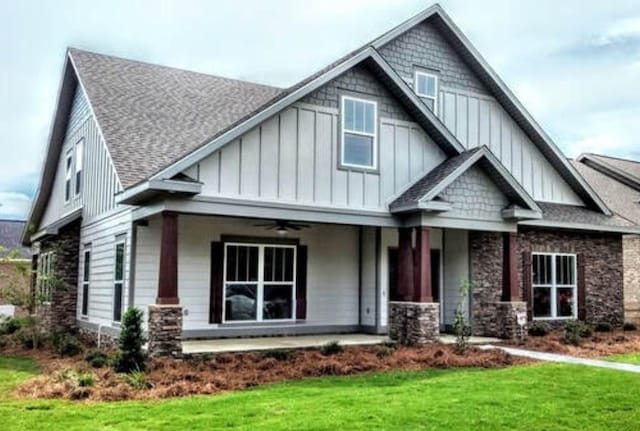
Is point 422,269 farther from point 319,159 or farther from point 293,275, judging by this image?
point 293,275

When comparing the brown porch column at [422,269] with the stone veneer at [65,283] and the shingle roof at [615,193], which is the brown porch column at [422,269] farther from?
the shingle roof at [615,193]

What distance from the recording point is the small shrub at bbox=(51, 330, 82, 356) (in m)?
13.7

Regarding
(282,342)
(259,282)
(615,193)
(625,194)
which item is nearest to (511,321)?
(282,342)

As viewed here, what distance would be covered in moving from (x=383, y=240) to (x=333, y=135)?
3.68 m

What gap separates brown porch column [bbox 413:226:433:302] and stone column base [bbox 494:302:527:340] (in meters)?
2.45

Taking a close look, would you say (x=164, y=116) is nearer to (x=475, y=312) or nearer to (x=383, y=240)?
(x=383, y=240)

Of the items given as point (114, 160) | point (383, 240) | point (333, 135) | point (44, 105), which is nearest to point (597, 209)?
point (383, 240)

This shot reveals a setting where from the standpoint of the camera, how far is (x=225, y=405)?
7969mm

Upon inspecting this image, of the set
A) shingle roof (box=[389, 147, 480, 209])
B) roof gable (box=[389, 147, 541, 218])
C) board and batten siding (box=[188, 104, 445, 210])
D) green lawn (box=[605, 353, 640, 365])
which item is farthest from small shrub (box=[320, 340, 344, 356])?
green lawn (box=[605, 353, 640, 365])

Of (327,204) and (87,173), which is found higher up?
(87,173)

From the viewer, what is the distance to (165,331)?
35.9 feet

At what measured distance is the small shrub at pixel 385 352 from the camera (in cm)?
1168

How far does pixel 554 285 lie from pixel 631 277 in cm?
418

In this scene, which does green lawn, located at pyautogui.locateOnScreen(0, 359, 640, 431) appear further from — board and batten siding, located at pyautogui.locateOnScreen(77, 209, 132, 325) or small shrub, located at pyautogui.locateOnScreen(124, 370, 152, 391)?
board and batten siding, located at pyautogui.locateOnScreen(77, 209, 132, 325)
